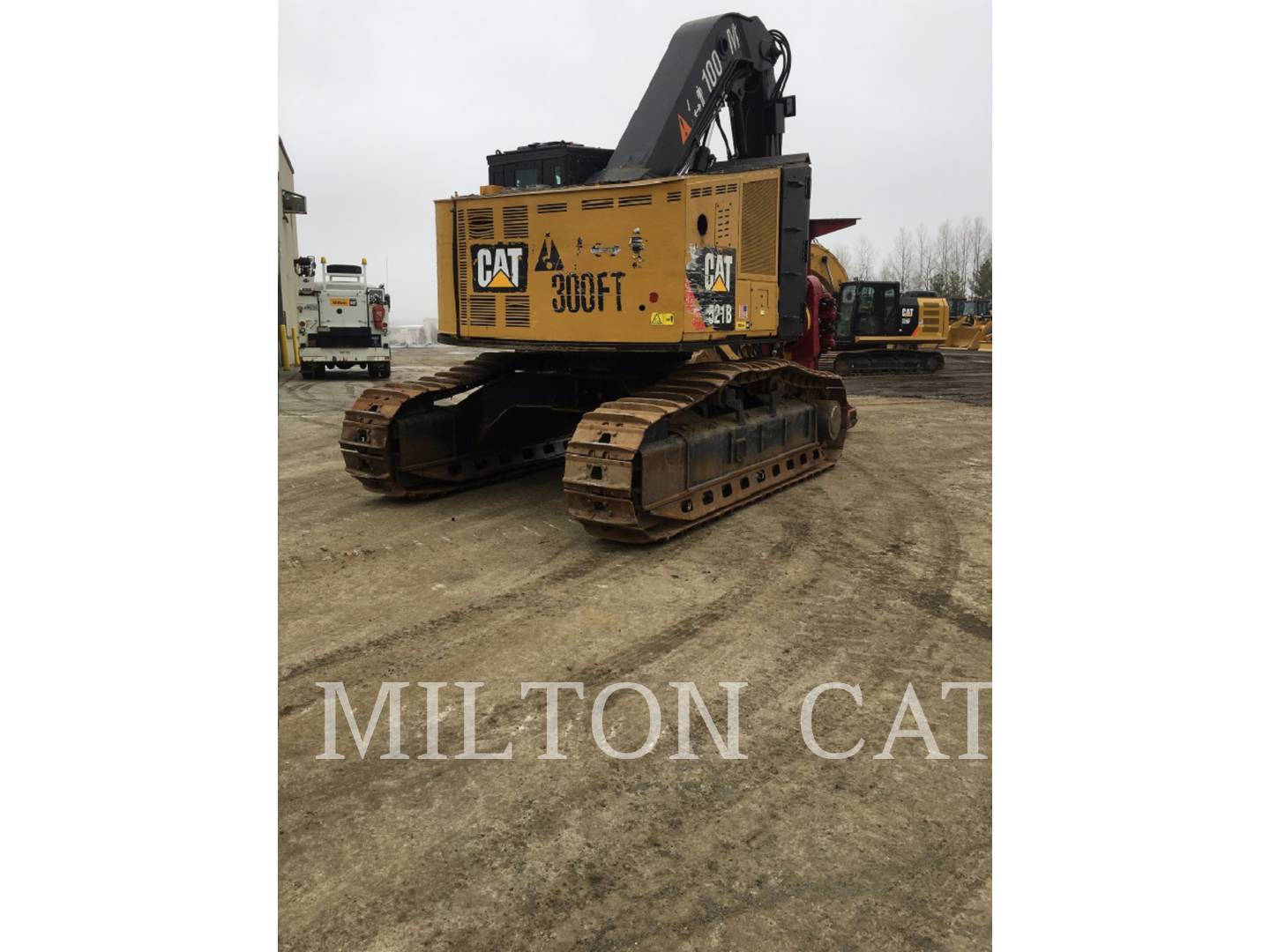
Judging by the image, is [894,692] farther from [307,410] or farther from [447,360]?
[447,360]

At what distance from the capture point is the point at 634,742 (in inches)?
152

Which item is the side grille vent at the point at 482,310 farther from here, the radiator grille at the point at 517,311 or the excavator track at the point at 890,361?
the excavator track at the point at 890,361

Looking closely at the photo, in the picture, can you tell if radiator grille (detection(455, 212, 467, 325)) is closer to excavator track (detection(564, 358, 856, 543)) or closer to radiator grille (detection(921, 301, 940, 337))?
excavator track (detection(564, 358, 856, 543))

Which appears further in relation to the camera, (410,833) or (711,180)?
(711,180)

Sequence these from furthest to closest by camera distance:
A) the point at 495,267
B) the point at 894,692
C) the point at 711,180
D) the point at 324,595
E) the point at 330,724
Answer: the point at 495,267, the point at 711,180, the point at 324,595, the point at 894,692, the point at 330,724

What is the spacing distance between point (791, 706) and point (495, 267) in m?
5.17

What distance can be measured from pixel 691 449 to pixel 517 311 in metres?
2.08

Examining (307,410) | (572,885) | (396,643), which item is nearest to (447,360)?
(307,410)

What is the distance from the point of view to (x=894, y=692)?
14.2 feet

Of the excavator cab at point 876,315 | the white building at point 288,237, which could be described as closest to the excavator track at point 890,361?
the excavator cab at point 876,315

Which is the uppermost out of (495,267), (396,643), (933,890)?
(495,267)

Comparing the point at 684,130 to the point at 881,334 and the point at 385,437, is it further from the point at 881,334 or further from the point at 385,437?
the point at 881,334

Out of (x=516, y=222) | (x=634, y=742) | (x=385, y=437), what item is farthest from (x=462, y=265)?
(x=634, y=742)

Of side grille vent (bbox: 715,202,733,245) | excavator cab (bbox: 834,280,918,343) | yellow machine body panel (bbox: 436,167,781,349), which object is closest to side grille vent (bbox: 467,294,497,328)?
yellow machine body panel (bbox: 436,167,781,349)
